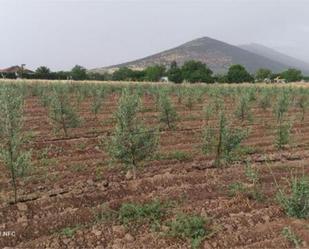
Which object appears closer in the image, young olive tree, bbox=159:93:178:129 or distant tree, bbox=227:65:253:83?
young olive tree, bbox=159:93:178:129

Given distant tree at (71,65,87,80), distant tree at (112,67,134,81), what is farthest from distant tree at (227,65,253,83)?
distant tree at (71,65,87,80)

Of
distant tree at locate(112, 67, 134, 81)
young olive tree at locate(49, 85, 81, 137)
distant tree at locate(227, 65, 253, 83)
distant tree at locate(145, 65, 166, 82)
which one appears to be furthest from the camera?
distant tree at locate(112, 67, 134, 81)

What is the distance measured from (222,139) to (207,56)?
123276mm

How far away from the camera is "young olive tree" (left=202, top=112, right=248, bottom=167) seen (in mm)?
9703

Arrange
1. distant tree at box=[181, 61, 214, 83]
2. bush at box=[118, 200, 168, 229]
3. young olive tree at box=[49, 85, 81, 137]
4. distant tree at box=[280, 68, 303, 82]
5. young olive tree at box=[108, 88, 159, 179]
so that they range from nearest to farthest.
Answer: bush at box=[118, 200, 168, 229] < young olive tree at box=[108, 88, 159, 179] < young olive tree at box=[49, 85, 81, 137] < distant tree at box=[181, 61, 214, 83] < distant tree at box=[280, 68, 303, 82]

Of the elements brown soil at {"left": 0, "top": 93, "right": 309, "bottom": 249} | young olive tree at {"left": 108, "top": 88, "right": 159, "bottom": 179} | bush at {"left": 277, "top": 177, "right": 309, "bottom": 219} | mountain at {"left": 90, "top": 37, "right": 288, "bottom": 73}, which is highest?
mountain at {"left": 90, "top": 37, "right": 288, "bottom": 73}

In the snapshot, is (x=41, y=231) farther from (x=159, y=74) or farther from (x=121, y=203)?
(x=159, y=74)

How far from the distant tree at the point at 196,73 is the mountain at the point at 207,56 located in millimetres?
52371

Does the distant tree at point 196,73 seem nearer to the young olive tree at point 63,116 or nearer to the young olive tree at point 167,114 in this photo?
the young olive tree at point 167,114

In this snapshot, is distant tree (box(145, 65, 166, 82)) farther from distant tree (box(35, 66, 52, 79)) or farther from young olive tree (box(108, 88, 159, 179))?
young olive tree (box(108, 88, 159, 179))

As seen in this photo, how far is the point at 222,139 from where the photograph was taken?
974 cm

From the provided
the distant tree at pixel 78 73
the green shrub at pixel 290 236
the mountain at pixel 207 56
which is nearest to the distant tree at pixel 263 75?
the distant tree at pixel 78 73

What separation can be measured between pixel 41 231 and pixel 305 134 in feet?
37.5

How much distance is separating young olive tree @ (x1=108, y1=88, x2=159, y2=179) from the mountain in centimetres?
9717
